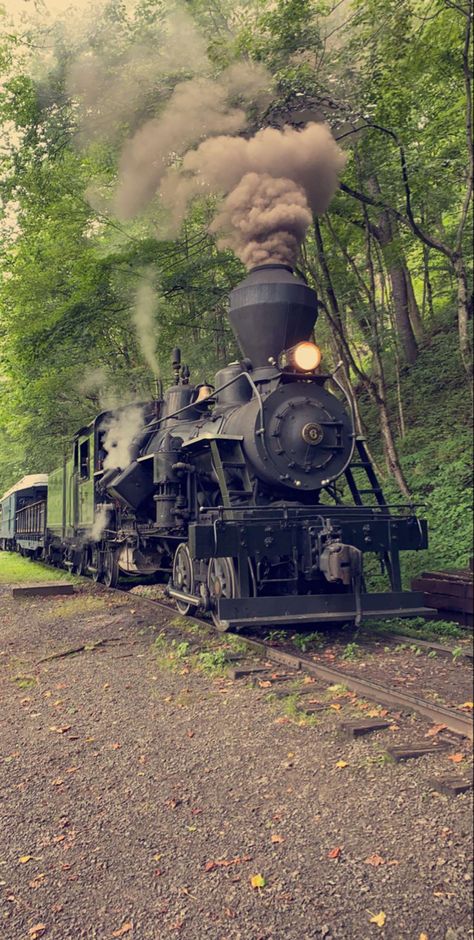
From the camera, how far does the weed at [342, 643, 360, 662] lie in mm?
6392

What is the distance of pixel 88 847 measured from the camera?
3178 mm

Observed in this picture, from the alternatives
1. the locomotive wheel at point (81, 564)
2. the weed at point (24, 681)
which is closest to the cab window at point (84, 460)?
the locomotive wheel at point (81, 564)

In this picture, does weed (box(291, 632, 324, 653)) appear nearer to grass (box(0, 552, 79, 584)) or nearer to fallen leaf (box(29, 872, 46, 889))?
fallen leaf (box(29, 872, 46, 889))

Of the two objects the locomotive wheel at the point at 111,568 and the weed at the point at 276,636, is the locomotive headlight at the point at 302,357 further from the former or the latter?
the locomotive wheel at the point at 111,568

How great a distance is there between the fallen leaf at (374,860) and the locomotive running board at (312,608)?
3.53 m

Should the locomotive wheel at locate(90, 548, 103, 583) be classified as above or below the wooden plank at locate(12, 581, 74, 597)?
above

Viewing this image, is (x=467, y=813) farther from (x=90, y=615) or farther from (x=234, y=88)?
(x=234, y=88)

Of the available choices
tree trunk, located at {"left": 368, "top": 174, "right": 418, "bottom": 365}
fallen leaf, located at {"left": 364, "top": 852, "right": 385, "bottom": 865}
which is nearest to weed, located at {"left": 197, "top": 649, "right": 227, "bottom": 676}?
fallen leaf, located at {"left": 364, "top": 852, "right": 385, "bottom": 865}

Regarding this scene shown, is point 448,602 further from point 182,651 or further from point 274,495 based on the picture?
point 182,651

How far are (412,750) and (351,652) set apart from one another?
254 centimetres

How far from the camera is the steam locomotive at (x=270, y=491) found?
6.77 meters

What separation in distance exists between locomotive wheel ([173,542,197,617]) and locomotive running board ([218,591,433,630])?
1.74 m

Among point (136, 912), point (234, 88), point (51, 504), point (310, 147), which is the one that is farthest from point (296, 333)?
point (51, 504)

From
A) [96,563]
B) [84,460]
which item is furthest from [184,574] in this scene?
[96,563]
